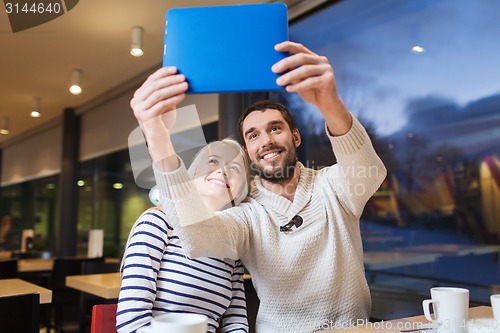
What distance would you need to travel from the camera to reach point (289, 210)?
1.15 metres

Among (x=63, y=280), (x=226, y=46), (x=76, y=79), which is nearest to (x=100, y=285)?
(x=226, y=46)

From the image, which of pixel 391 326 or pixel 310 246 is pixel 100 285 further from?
pixel 391 326

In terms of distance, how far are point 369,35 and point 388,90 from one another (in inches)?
15.2

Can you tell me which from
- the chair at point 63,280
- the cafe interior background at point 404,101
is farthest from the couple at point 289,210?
the chair at point 63,280

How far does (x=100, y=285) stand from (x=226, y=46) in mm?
1740

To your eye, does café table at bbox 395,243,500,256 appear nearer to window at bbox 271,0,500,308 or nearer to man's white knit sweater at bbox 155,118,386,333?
window at bbox 271,0,500,308

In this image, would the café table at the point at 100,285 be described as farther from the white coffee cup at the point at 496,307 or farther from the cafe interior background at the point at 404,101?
the white coffee cup at the point at 496,307

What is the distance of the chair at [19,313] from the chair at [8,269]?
5.05 feet

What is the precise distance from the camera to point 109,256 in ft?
15.5

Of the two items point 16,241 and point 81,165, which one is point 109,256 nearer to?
point 81,165

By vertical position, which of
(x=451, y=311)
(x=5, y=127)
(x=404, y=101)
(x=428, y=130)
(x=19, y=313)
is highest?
(x=5, y=127)

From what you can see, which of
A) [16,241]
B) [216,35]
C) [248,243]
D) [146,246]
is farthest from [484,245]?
[16,241]

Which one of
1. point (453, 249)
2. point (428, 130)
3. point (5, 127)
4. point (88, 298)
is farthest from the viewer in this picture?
point (5, 127)

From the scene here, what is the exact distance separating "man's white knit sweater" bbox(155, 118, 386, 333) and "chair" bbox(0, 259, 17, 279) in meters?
2.61
